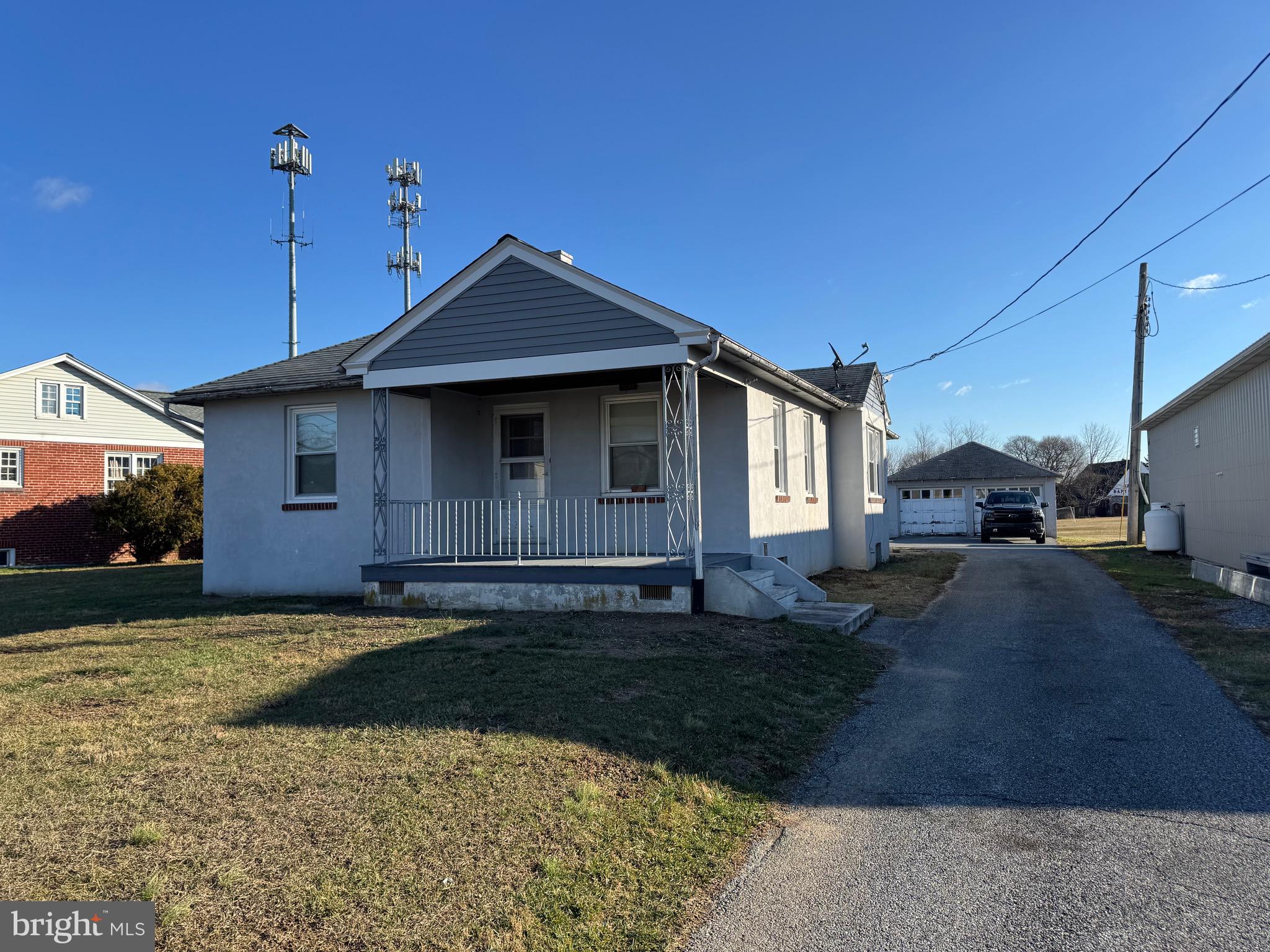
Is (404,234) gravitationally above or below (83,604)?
above

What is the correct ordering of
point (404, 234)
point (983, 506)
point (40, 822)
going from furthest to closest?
point (404, 234), point (983, 506), point (40, 822)

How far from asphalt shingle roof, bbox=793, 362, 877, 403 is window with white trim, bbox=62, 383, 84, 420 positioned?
801 inches

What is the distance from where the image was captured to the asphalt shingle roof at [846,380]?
661 inches

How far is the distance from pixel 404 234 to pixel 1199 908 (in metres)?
37.5

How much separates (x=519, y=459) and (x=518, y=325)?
281cm

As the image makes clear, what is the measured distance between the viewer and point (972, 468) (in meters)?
35.8

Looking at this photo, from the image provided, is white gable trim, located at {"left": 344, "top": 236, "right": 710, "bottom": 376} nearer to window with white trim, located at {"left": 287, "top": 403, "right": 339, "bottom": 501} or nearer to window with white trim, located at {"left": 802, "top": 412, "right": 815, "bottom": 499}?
window with white trim, located at {"left": 287, "top": 403, "right": 339, "bottom": 501}

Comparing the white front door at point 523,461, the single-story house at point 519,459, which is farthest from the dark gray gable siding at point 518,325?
the white front door at point 523,461

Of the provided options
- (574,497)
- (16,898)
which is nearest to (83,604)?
(574,497)

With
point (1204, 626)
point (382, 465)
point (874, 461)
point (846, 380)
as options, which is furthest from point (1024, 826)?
point (874, 461)

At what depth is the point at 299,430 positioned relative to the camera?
1273 centimetres

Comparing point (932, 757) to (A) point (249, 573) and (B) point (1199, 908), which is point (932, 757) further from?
(A) point (249, 573)

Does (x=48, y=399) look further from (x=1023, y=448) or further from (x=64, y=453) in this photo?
(x=1023, y=448)

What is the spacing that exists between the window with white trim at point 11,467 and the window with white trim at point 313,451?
15205mm
